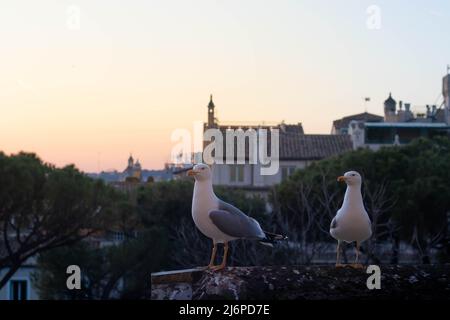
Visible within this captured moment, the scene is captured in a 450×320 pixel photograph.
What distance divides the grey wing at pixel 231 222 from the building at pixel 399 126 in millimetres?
30558

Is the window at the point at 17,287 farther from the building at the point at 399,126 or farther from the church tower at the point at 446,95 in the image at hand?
the church tower at the point at 446,95

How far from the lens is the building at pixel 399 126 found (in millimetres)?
39625

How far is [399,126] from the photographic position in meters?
Answer: 41.3

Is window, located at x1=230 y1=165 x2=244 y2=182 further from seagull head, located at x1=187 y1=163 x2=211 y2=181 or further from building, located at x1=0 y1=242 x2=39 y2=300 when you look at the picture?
seagull head, located at x1=187 y1=163 x2=211 y2=181

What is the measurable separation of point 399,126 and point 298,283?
114 feet

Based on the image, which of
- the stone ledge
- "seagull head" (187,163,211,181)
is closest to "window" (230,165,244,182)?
the stone ledge

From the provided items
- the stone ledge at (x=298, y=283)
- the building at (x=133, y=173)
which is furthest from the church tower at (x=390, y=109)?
the stone ledge at (x=298, y=283)

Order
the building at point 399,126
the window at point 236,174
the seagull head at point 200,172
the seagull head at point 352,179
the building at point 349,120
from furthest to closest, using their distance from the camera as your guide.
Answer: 1. the building at point 349,120
2. the building at point 399,126
3. the window at point 236,174
4. the seagull head at point 352,179
5. the seagull head at point 200,172

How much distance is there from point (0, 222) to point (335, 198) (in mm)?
6721

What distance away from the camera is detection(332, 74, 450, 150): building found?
39625mm

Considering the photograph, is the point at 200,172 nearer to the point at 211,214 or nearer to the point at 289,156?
the point at 211,214

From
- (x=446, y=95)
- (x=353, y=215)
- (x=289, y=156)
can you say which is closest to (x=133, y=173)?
(x=289, y=156)
